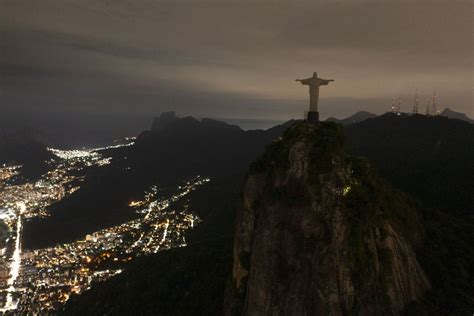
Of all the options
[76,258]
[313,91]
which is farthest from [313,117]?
[76,258]

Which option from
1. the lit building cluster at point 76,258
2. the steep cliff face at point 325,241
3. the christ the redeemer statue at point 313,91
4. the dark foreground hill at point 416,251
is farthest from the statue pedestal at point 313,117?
the lit building cluster at point 76,258

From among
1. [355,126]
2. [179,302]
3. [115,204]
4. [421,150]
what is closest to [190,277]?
[179,302]

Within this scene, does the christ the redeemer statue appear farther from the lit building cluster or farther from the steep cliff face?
the lit building cluster

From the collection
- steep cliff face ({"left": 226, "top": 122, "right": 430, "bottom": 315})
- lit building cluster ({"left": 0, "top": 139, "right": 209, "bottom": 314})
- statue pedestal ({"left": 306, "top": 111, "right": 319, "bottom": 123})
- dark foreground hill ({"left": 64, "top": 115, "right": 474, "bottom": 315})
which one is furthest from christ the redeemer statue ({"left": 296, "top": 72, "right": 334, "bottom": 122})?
lit building cluster ({"left": 0, "top": 139, "right": 209, "bottom": 314})

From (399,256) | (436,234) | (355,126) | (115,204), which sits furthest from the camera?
(115,204)

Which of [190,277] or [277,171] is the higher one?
[277,171]

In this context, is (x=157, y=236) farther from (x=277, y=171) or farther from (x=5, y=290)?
(x=277, y=171)
